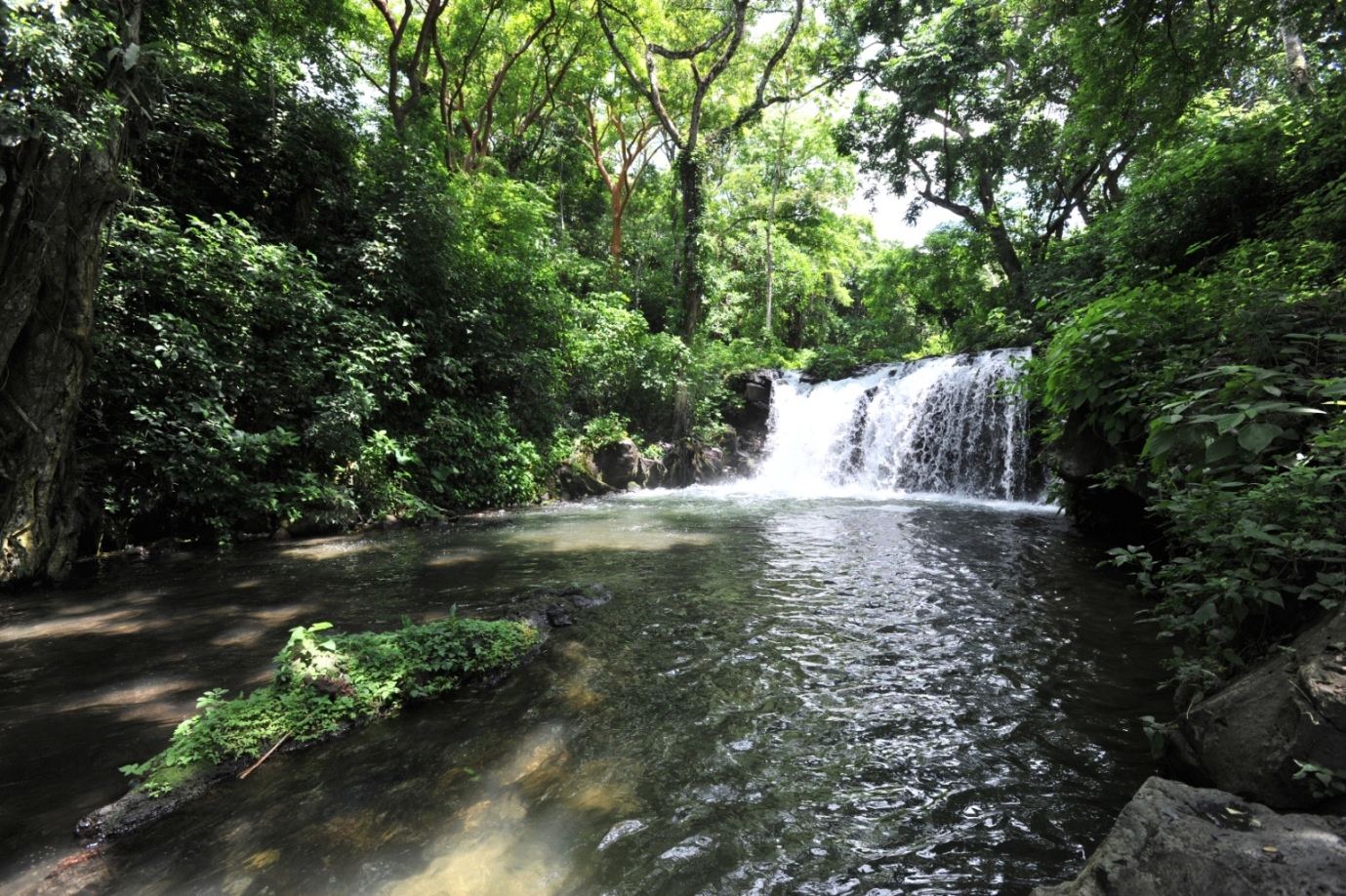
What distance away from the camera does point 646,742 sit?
2.98 metres

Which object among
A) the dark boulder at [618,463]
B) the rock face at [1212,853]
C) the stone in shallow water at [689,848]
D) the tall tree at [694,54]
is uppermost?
the tall tree at [694,54]

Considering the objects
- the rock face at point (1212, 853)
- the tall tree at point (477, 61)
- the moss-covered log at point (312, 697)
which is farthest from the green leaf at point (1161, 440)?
the tall tree at point (477, 61)

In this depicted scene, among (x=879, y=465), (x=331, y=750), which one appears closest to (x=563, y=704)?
(x=331, y=750)

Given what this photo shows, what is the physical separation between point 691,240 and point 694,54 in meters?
5.53

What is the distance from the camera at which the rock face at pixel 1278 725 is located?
1.82 meters

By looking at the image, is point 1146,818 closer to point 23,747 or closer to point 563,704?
point 563,704

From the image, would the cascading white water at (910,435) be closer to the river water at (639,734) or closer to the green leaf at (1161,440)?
the river water at (639,734)

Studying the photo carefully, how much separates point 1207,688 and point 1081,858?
39.0 inches

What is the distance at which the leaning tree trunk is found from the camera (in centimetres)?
520

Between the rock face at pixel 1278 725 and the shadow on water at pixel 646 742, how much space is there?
483 millimetres

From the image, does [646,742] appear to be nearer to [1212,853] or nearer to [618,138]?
[1212,853]

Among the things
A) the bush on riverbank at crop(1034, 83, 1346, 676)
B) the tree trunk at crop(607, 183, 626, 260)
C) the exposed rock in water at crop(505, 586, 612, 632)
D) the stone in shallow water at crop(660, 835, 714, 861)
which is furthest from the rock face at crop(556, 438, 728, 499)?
the stone in shallow water at crop(660, 835, 714, 861)

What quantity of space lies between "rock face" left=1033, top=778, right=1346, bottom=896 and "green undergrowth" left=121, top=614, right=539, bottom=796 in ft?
10.2

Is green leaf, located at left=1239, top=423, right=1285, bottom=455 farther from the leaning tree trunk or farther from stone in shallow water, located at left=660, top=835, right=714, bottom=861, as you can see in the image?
the leaning tree trunk
